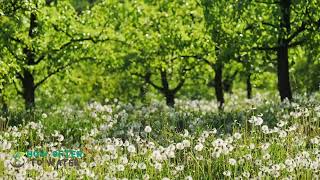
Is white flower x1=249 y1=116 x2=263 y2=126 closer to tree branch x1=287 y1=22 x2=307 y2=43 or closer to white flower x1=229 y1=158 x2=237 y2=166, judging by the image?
white flower x1=229 y1=158 x2=237 y2=166

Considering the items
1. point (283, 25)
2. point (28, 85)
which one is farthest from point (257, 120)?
point (28, 85)

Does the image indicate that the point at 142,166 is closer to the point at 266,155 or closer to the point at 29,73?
the point at 266,155

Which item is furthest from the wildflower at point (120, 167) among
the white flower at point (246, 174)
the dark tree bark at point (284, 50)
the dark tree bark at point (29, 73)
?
the dark tree bark at point (29, 73)

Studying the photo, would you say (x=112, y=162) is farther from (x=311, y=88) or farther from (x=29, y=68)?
(x=311, y=88)

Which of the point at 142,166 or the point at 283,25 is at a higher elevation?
the point at 283,25

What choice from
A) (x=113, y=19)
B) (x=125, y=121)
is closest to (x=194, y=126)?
(x=125, y=121)

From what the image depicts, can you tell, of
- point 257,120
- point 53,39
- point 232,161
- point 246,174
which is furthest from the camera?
point 53,39

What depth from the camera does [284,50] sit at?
18969mm

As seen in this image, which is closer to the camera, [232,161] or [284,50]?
[232,161]

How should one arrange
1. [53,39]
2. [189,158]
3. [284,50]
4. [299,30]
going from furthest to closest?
[53,39] → [284,50] → [299,30] → [189,158]

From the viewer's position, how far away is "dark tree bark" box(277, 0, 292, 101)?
59.1 feet

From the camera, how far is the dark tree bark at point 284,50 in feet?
59.1

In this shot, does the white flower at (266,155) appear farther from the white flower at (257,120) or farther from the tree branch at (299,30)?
the tree branch at (299,30)

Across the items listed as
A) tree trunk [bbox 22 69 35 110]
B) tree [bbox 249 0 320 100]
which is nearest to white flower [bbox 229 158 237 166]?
tree [bbox 249 0 320 100]
